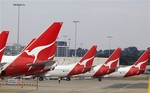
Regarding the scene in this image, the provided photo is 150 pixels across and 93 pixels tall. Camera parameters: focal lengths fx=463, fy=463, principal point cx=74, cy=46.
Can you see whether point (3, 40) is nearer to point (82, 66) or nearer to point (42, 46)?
point (42, 46)

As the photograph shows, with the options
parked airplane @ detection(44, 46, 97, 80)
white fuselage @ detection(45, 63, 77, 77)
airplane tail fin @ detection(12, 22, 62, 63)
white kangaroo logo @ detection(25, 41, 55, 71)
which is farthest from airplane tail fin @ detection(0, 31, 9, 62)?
white fuselage @ detection(45, 63, 77, 77)

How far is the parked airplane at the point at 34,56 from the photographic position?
33.3 m

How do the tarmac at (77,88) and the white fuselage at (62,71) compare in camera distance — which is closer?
the tarmac at (77,88)

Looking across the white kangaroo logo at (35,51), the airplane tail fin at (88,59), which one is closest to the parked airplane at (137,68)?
the airplane tail fin at (88,59)

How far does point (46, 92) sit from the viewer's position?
1590 inches

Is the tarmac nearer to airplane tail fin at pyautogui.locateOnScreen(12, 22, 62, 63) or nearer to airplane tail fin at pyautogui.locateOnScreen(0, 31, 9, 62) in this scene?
airplane tail fin at pyautogui.locateOnScreen(12, 22, 62, 63)

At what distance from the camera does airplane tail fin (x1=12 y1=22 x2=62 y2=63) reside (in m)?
34.2

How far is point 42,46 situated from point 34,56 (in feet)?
3.12

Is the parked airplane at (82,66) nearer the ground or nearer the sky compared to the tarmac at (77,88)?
nearer the sky

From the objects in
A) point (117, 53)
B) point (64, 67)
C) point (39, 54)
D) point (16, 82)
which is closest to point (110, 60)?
point (117, 53)

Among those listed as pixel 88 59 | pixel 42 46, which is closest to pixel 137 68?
pixel 88 59

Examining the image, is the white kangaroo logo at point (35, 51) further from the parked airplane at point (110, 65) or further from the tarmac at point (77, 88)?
the parked airplane at point (110, 65)

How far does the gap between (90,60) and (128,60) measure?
117m

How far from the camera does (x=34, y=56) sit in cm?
3438
